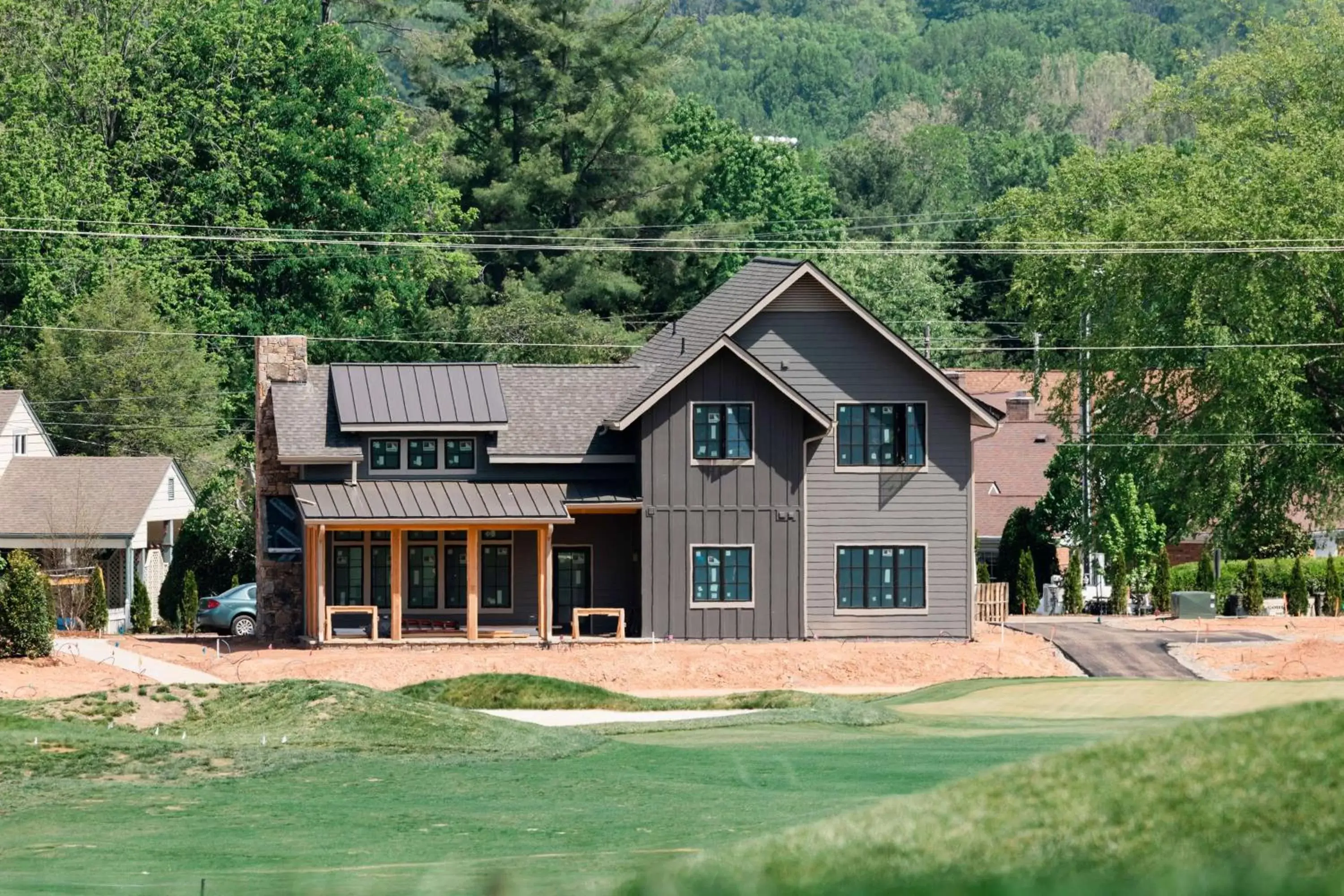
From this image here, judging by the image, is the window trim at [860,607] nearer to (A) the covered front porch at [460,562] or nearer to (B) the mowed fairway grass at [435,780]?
(A) the covered front porch at [460,562]

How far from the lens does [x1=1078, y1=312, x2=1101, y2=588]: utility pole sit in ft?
188

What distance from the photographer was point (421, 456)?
41875mm

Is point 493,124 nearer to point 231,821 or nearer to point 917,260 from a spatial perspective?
point 917,260

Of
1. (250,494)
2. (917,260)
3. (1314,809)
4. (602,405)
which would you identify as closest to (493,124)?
(917,260)

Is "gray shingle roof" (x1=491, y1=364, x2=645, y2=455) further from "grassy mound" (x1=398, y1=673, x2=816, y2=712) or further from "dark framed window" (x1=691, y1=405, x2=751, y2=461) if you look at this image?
"grassy mound" (x1=398, y1=673, x2=816, y2=712)

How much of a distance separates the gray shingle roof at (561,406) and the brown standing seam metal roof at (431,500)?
3.14ft

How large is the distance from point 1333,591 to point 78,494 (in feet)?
104

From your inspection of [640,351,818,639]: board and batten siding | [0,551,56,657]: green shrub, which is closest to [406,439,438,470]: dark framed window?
[640,351,818,639]: board and batten siding

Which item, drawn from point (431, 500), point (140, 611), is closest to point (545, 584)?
point (431, 500)

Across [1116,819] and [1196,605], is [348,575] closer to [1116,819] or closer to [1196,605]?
[1196,605]

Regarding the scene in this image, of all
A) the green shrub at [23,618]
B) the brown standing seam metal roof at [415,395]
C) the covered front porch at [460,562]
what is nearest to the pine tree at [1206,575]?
the covered front porch at [460,562]

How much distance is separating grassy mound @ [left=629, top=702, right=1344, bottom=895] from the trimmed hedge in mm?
40820

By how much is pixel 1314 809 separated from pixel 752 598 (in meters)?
29.2

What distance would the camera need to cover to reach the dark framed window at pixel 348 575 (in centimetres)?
4144
